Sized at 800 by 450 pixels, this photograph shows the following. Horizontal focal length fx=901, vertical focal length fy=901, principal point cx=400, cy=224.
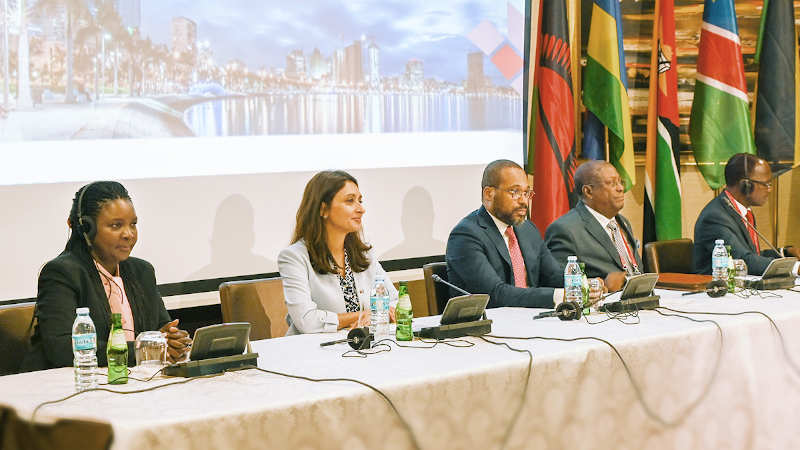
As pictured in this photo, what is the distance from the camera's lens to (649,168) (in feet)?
19.0

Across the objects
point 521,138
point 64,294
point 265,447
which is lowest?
point 265,447

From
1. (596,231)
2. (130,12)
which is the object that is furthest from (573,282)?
(130,12)

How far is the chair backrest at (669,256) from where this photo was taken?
451 cm

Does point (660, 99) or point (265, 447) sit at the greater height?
point (660, 99)

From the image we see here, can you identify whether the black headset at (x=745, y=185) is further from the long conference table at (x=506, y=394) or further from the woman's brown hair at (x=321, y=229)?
the woman's brown hair at (x=321, y=229)

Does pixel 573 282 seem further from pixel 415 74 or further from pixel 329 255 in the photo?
pixel 415 74

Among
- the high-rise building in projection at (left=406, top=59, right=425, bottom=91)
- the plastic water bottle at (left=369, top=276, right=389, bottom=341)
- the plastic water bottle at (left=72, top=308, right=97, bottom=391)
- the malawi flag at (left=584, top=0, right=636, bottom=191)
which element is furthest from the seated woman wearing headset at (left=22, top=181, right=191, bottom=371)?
the malawi flag at (left=584, top=0, right=636, bottom=191)

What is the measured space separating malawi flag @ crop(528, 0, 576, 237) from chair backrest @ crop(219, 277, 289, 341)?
85.0 inches

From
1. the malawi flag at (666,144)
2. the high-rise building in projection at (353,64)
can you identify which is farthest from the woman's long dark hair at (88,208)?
the malawi flag at (666,144)

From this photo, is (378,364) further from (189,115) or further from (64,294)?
(189,115)

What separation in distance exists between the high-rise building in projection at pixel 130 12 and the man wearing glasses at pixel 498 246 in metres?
1.68

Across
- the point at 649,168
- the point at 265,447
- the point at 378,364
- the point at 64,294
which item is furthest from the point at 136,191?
the point at 649,168

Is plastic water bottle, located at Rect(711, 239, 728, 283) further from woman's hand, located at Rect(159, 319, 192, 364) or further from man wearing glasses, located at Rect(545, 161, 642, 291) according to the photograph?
woman's hand, located at Rect(159, 319, 192, 364)

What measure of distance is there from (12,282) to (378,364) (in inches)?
80.3
